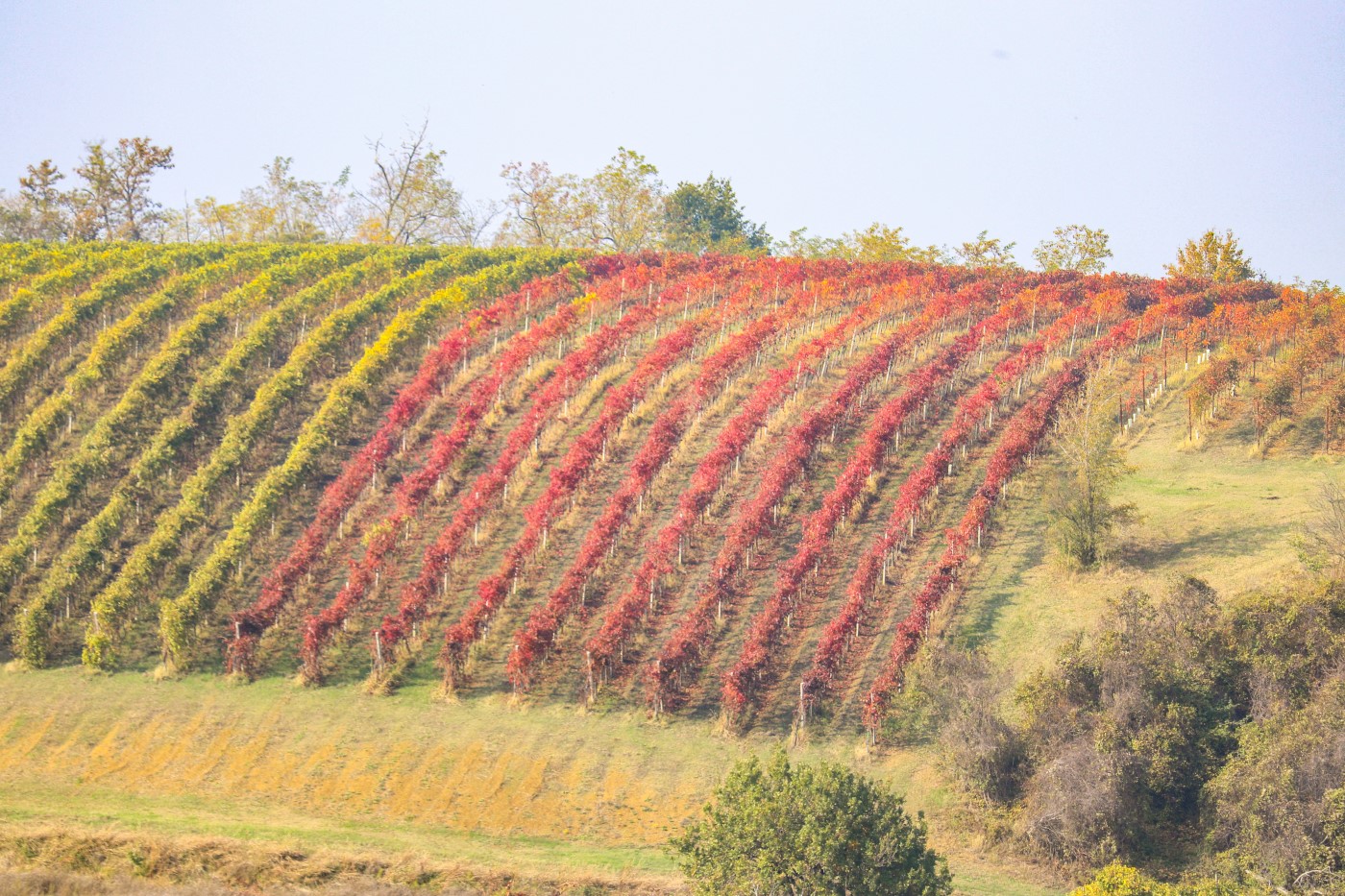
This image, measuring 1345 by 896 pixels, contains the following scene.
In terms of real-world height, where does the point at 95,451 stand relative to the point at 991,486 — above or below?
above

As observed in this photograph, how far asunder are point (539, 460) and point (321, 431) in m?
8.35

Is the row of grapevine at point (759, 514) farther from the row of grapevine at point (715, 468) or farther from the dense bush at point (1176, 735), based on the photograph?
the dense bush at point (1176, 735)

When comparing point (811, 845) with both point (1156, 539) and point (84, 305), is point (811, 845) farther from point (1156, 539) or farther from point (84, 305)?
point (84, 305)

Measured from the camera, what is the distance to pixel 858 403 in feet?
162

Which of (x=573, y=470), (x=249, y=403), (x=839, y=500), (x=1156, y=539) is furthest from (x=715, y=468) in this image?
(x=249, y=403)

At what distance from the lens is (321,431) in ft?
150

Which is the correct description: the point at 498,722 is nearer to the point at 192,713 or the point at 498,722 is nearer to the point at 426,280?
the point at 192,713

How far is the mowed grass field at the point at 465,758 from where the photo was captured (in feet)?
92.6

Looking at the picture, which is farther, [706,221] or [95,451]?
[706,221]

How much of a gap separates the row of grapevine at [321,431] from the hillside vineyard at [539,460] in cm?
14

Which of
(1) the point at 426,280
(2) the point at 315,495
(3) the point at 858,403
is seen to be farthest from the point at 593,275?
(2) the point at 315,495

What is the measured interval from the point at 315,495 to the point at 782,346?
22578 millimetres

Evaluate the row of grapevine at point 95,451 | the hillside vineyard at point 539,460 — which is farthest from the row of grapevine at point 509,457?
the row of grapevine at point 95,451

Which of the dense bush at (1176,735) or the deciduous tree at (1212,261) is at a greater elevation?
the deciduous tree at (1212,261)
